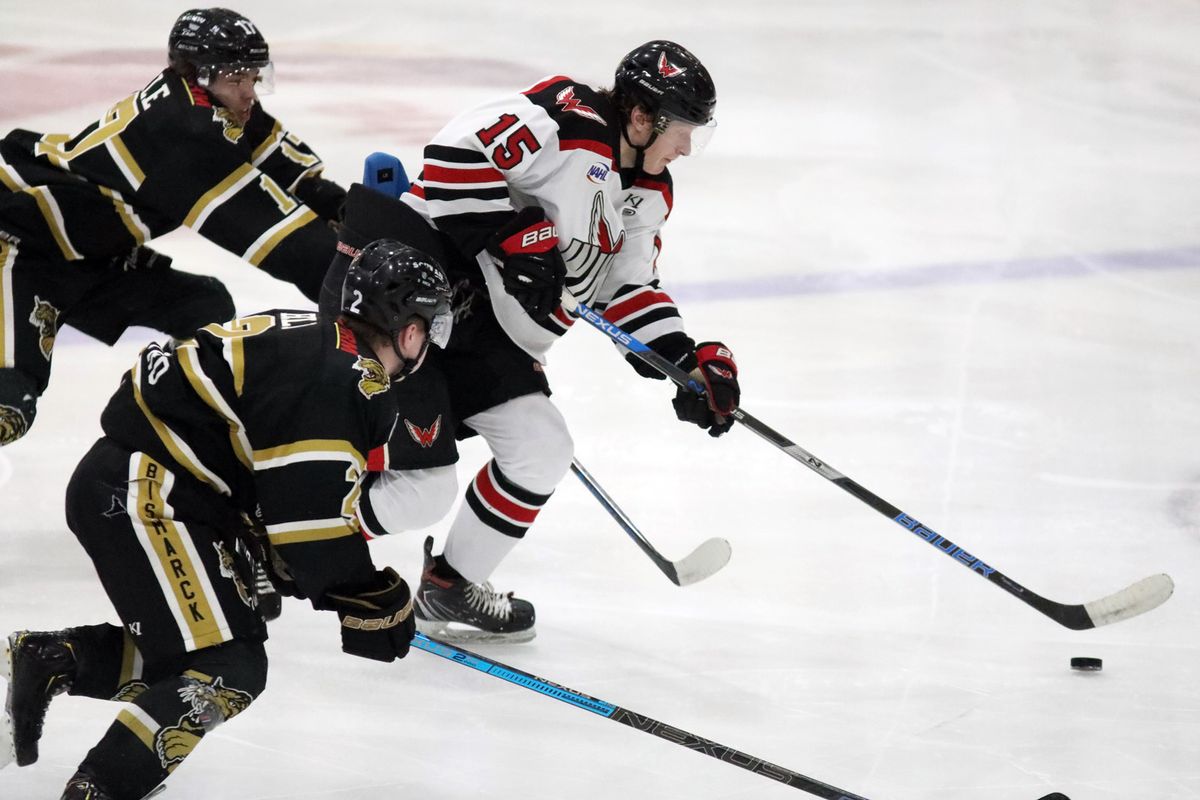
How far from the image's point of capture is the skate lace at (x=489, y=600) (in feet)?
10.4

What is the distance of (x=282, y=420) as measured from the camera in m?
2.08

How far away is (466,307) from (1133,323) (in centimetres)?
258

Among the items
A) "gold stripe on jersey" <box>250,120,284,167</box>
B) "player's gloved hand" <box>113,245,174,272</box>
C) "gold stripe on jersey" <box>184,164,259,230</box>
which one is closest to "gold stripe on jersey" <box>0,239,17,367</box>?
"player's gloved hand" <box>113,245,174,272</box>

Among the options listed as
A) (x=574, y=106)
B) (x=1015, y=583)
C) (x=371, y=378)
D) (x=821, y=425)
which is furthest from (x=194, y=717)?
(x=821, y=425)

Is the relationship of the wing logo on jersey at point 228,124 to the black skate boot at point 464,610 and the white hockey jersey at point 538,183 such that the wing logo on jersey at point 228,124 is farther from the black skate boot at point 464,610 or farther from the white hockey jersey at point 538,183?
the black skate boot at point 464,610

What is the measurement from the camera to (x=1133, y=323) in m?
4.72

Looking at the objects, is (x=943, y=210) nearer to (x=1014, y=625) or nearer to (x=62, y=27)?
(x=1014, y=625)

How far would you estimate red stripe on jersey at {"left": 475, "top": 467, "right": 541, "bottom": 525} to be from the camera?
3086mm

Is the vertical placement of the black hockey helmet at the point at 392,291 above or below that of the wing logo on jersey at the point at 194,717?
above

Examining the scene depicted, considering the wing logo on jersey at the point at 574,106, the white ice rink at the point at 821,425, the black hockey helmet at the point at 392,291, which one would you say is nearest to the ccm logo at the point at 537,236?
the wing logo on jersey at the point at 574,106

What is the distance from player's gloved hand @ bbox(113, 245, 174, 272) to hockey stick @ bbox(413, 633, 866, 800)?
1.37 metres

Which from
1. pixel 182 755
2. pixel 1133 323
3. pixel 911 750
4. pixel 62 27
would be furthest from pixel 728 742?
pixel 62 27

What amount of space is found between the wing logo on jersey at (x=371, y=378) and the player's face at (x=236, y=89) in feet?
3.80

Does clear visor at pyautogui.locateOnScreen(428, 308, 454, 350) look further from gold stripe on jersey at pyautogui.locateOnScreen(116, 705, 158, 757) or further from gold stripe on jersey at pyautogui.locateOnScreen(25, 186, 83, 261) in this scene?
gold stripe on jersey at pyautogui.locateOnScreen(25, 186, 83, 261)
